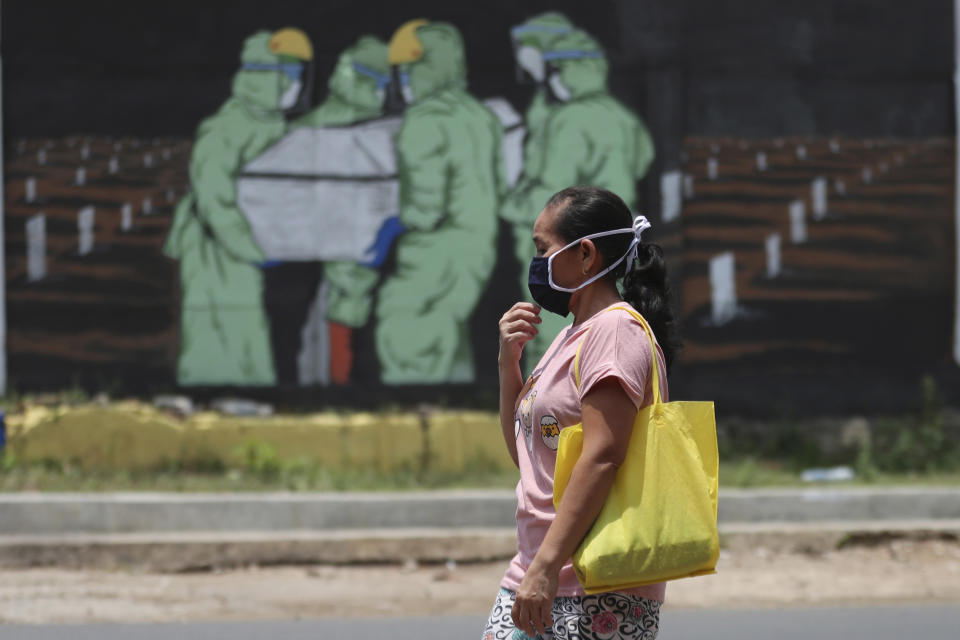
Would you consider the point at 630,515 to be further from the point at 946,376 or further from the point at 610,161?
the point at 946,376

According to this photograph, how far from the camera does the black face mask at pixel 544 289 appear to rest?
101 inches

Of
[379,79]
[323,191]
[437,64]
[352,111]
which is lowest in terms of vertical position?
[323,191]

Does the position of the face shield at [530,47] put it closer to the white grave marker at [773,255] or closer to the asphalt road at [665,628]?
the white grave marker at [773,255]

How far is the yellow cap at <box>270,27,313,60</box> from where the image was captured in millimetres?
10133

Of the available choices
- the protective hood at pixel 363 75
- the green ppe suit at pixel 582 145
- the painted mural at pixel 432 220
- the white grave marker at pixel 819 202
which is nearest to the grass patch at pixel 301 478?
the painted mural at pixel 432 220

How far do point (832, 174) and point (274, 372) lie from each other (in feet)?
17.6

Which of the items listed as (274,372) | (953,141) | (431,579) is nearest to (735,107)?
(953,141)

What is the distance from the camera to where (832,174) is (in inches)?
412

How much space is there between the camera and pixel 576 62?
10281 millimetres

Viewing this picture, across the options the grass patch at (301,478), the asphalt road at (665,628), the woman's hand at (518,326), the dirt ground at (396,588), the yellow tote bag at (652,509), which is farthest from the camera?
the grass patch at (301,478)

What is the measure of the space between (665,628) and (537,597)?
3.91 meters

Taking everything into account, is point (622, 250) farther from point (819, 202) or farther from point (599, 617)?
point (819, 202)

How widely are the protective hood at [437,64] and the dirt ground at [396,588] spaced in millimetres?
4656

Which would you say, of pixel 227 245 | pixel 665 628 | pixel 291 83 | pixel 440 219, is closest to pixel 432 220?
pixel 440 219
